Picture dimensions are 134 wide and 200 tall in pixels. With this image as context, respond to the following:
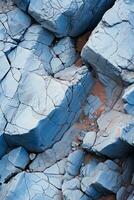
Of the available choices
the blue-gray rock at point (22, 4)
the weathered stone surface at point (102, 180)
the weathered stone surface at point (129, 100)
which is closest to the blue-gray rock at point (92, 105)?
the weathered stone surface at point (129, 100)

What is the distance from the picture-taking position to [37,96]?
410 centimetres

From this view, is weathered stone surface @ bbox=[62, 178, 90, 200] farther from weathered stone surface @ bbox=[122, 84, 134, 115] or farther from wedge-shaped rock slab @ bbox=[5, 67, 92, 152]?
weathered stone surface @ bbox=[122, 84, 134, 115]

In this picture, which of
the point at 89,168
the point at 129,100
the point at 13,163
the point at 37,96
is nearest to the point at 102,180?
the point at 89,168

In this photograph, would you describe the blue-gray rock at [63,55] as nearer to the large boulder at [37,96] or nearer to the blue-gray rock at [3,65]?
the large boulder at [37,96]

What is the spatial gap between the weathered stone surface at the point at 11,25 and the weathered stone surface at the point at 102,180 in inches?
51.3

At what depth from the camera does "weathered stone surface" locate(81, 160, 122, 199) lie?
3.80 meters

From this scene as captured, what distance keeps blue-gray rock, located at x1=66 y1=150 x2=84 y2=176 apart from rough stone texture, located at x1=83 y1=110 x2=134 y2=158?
109 millimetres

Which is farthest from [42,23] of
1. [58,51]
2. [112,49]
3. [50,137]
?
[50,137]

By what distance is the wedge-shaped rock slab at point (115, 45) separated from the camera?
4023 millimetres

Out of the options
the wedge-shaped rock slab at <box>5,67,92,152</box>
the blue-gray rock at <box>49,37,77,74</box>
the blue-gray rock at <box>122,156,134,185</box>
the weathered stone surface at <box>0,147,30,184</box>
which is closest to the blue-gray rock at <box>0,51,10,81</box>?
the wedge-shaped rock slab at <box>5,67,92,152</box>

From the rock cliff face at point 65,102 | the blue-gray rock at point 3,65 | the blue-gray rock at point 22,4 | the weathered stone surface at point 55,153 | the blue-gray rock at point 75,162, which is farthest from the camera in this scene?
the blue-gray rock at point 22,4

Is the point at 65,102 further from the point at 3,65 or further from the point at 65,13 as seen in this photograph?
the point at 65,13

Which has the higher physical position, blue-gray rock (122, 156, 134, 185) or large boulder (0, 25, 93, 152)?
large boulder (0, 25, 93, 152)

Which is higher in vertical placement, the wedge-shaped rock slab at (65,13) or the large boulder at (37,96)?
the wedge-shaped rock slab at (65,13)
